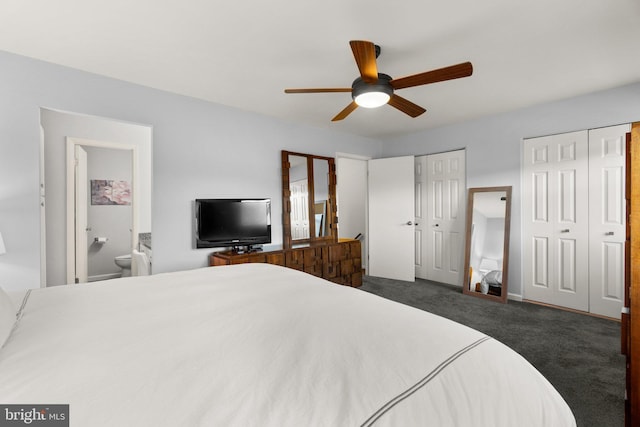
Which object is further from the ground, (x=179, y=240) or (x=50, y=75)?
(x=50, y=75)

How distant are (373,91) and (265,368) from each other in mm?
2027

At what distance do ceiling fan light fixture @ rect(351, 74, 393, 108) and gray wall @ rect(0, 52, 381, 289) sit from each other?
1826mm

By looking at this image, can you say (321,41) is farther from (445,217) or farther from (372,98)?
(445,217)

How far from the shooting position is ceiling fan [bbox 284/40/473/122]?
5.80 feet

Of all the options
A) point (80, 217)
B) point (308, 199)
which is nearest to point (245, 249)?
point (308, 199)

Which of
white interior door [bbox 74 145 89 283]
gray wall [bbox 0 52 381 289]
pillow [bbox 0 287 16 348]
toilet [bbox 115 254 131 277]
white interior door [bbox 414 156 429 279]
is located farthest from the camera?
white interior door [bbox 414 156 429 279]

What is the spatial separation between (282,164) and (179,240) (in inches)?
63.2

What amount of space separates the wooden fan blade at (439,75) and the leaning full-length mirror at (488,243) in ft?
8.18

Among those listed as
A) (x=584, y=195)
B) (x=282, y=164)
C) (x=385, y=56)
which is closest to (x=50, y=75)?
(x=282, y=164)

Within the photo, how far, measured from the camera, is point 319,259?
12.7 feet

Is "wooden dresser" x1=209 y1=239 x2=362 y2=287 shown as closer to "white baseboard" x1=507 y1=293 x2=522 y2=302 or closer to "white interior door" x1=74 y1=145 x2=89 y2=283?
"white interior door" x1=74 y1=145 x2=89 y2=283

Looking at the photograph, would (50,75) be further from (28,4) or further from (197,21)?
(197,21)

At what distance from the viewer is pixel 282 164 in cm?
391
